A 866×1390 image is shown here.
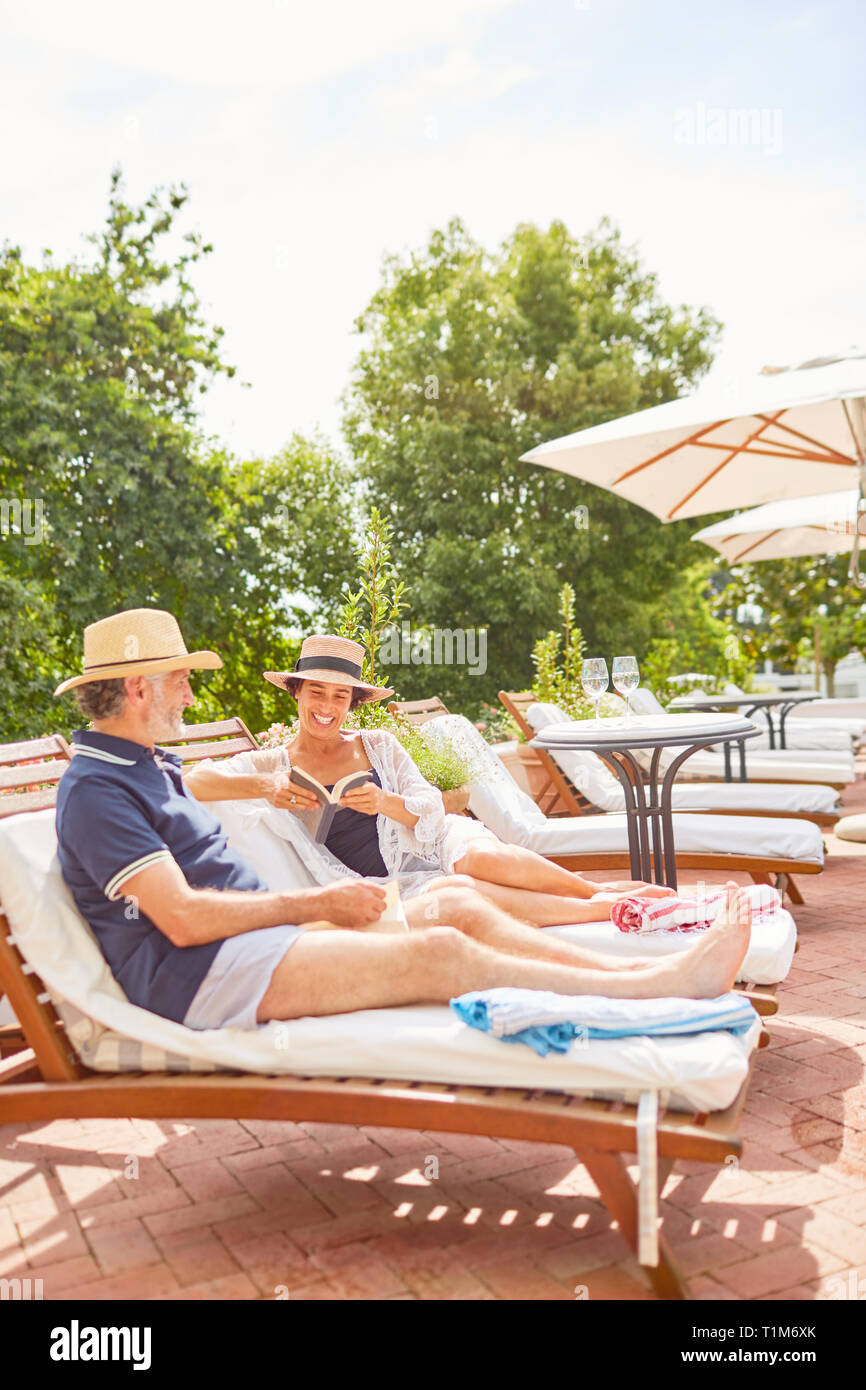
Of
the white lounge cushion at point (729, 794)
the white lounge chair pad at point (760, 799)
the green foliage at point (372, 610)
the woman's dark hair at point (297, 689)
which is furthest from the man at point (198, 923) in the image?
the white lounge chair pad at point (760, 799)

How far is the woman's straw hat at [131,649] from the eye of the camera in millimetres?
2752

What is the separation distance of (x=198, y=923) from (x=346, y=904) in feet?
1.20

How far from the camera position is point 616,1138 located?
2154 mm

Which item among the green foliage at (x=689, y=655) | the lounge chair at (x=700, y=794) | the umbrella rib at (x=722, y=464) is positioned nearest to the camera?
the lounge chair at (x=700, y=794)

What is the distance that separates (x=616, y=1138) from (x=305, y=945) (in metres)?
0.84

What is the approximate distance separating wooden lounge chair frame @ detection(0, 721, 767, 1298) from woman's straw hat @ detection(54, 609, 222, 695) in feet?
2.10

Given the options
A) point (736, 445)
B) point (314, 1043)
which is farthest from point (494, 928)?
point (736, 445)

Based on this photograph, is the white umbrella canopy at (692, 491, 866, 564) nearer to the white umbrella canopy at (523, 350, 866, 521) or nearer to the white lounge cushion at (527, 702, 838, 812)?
the white umbrella canopy at (523, 350, 866, 521)

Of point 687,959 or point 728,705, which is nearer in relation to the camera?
point 687,959

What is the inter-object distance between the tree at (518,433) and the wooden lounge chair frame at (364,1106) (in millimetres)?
15373

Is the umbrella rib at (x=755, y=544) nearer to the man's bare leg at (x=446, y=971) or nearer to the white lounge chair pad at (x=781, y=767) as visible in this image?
the white lounge chair pad at (x=781, y=767)

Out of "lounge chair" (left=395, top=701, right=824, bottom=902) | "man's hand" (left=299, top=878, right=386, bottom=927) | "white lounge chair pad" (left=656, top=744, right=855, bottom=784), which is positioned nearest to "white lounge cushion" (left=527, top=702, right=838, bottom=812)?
"lounge chair" (left=395, top=701, right=824, bottom=902)
